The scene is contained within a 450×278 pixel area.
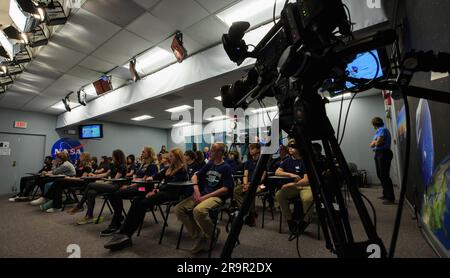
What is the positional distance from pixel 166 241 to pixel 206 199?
80 centimetres

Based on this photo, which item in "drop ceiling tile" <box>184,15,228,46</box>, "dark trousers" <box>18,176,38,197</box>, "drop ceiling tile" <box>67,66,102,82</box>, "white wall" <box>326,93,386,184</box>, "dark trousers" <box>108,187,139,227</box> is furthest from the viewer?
"white wall" <box>326,93,386,184</box>

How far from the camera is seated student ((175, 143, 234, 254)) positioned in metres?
2.03

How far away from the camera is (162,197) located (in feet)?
8.14

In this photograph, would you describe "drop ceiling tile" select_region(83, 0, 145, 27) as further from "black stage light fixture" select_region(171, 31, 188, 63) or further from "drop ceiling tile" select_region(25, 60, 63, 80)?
"drop ceiling tile" select_region(25, 60, 63, 80)

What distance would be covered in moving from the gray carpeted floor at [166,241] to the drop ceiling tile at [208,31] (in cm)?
302

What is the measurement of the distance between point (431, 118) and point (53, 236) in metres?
4.20

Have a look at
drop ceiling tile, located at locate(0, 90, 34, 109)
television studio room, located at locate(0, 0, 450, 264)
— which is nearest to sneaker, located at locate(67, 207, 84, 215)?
television studio room, located at locate(0, 0, 450, 264)

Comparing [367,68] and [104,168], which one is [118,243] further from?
[104,168]

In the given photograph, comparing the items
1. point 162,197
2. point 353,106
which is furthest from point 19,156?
point 353,106

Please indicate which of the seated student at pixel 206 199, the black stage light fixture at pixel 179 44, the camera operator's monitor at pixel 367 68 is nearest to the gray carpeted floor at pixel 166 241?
the seated student at pixel 206 199

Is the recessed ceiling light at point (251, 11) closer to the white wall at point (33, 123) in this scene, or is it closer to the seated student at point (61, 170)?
the seated student at point (61, 170)

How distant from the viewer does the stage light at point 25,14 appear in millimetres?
2396

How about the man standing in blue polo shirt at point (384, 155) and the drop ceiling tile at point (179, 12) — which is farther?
the man standing in blue polo shirt at point (384, 155)

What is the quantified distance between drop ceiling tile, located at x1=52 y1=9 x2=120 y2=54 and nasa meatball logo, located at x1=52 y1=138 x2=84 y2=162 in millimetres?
6035
